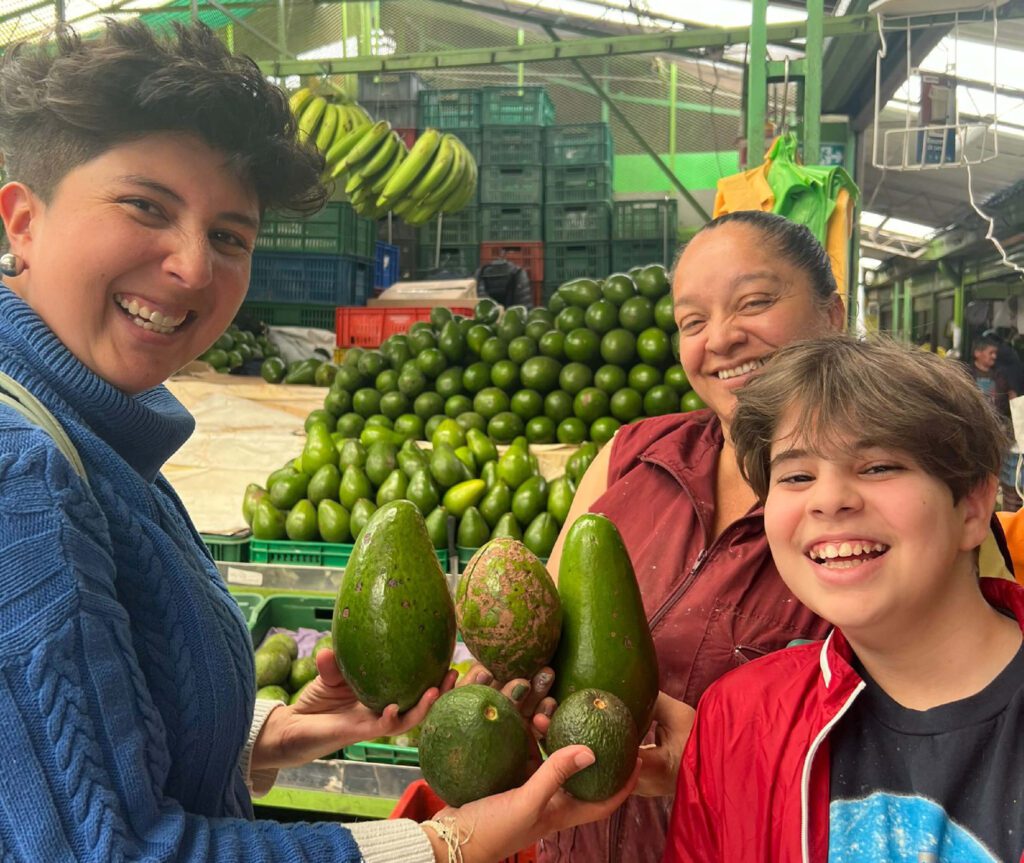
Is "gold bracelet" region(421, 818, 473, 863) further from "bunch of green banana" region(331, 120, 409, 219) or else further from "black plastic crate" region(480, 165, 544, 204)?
"black plastic crate" region(480, 165, 544, 204)

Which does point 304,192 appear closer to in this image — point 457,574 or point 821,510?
point 821,510

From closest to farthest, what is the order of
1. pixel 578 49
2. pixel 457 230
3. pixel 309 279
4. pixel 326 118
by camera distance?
1. pixel 578 49
2. pixel 326 118
3. pixel 309 279
4. pixel 457 230

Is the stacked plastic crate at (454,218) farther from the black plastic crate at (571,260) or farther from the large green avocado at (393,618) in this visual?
the large green avocado at (393,618)

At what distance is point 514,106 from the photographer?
8922 millimetres

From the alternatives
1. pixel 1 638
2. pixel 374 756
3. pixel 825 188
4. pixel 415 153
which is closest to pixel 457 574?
pixel 374 756

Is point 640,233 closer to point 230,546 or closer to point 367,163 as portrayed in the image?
point 367,163

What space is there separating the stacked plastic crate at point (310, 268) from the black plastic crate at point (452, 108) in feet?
7.14

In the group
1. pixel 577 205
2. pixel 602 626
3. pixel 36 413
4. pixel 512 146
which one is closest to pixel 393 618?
pixel 602 626

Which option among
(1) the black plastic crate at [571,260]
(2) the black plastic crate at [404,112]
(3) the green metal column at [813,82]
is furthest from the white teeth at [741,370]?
(2) the black plastic crate at [404,112]

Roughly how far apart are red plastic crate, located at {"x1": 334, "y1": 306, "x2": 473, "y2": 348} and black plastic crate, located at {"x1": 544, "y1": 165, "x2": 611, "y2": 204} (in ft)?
9.99

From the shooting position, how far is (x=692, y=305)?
1.90 meters

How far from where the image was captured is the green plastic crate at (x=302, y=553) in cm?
383

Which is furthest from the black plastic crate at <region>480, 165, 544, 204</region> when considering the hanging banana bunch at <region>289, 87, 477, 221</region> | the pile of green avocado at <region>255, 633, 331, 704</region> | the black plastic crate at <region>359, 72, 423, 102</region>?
the pile of green avocado at <region>255, 633, 331, 704</region>

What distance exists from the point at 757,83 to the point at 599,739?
13.5ft
